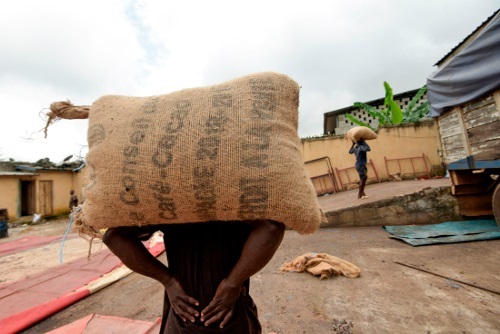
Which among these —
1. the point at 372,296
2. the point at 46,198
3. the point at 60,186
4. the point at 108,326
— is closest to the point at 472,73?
the point at 372,296

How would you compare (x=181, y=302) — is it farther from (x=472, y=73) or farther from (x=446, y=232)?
(x=472, y=73)

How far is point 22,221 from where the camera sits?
13.6 meters

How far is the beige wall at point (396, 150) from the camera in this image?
31.4 feet

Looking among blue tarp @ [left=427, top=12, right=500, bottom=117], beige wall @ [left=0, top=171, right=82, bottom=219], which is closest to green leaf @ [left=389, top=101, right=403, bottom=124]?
blue tarp @ [left=427, top=12, right=500, bottom=117]

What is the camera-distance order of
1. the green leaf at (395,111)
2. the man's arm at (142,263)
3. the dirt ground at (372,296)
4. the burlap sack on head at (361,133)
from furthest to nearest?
the green leaf at (395,111), the burlap sack on head at (361,133), the dirt ground at (372,296), the man's arm at (142,263)

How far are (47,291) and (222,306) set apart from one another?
166 inches

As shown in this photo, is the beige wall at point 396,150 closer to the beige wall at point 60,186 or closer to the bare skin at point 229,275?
the bare skin at point 229,275

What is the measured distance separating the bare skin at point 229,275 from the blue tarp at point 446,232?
13.6 ft

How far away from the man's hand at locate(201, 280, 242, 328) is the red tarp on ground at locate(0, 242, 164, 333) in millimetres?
2991

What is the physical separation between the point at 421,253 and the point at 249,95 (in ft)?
13.4

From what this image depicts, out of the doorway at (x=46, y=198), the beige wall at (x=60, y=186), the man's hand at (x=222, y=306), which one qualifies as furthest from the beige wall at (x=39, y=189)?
the man's hand at (x=222, y=306)

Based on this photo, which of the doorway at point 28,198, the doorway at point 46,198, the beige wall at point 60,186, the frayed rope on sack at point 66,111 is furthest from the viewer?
the beige wall at point 60,186

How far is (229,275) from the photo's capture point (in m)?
0.93

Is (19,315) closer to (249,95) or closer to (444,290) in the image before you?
(249,95)
